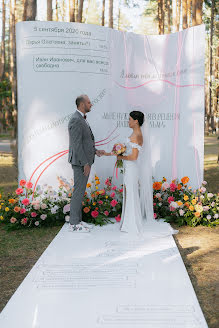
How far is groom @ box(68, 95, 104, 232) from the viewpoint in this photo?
5.96 m

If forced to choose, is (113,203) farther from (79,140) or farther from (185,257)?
(185,257)

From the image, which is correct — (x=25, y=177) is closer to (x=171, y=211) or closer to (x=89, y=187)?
(x=89, y=187)

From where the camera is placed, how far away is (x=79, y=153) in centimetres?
598

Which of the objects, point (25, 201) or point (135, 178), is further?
point (25, 201)

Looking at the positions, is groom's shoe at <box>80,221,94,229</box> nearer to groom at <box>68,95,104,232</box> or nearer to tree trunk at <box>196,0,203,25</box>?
groom at <box>68,95,104,232</box>

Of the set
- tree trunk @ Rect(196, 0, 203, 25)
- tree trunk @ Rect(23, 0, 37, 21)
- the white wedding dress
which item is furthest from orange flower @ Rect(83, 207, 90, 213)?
tree trunk @ Rect(196, 0, 203, 25)

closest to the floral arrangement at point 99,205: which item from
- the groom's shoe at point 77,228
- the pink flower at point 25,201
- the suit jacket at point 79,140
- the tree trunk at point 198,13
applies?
the pink flower at point 25,201

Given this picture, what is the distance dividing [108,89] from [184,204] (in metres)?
2.34

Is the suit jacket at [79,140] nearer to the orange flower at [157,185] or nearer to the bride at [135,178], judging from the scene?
the bride at [135,178]

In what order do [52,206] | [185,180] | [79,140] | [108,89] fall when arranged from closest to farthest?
[79,140]
[52,206]
[185,180]
[108,89]

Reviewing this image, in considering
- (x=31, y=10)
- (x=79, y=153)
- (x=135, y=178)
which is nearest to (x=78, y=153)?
(x=79, y=153)

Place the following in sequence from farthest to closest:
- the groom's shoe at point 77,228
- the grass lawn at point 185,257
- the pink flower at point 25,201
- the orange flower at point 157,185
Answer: the orange flower at point 157,185
the pink flower at point 25,201
the groom's shoe at point 77,228
the grass lawn at point 185,257

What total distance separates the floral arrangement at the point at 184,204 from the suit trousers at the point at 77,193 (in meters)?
1.34

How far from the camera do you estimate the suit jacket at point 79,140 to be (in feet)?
19.5
